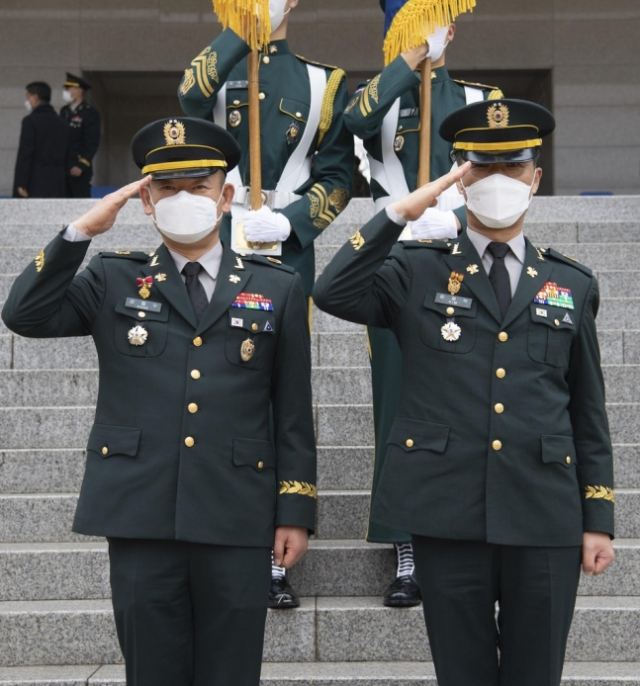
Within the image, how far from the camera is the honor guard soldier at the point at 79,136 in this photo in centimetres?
1160

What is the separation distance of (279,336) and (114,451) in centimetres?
54

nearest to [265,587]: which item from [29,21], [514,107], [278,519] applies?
[278,519]

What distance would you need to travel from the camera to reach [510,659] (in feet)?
9.40

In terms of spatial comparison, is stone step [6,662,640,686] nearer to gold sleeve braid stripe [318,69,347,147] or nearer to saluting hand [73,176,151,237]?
saluting hand [73,176,151,237]

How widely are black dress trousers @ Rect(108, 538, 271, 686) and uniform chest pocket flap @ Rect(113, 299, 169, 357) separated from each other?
1.62 feet

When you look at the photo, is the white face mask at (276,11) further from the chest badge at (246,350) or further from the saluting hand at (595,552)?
the saluting hand at (595,552)

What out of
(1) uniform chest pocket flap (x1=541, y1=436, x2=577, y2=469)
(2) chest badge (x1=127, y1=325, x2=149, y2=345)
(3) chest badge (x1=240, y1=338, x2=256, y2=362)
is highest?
(2) chest badge (x1=127, y1=325, x2=149, y2=345)

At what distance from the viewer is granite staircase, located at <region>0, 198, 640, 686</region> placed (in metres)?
4.07

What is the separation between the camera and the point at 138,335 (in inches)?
115

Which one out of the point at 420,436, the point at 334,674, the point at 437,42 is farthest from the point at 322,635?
the point at 437,42

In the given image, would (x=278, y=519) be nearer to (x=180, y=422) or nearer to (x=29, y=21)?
(x=180, y=422)

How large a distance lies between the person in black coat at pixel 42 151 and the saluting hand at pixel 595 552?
9.05 m

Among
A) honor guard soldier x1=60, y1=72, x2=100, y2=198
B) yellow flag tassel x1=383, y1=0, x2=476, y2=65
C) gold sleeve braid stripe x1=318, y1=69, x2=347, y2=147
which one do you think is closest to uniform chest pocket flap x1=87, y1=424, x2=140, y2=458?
gold sleeve braid stripe x1=318, y1=69, x2=347, y2=147

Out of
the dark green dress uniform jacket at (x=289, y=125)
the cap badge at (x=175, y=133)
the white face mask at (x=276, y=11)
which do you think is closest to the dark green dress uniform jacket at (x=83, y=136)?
the dark green dress uniform jacket at (x=289, y=125)
